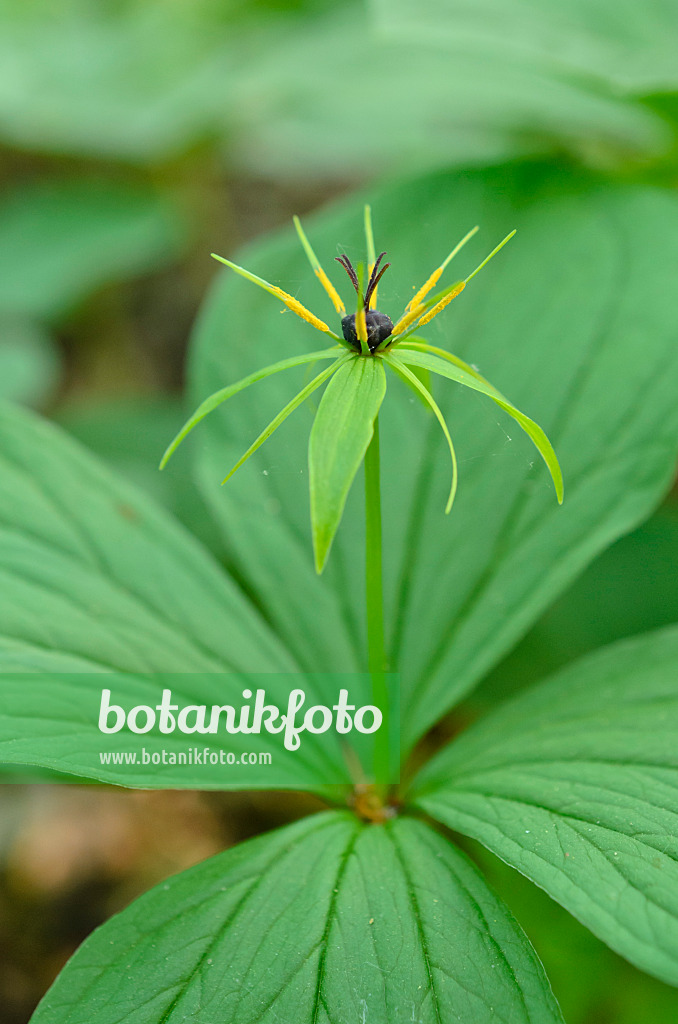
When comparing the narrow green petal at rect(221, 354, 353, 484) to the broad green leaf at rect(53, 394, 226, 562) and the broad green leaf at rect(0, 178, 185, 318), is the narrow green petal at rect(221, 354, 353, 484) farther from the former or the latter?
the broad green leaf at rect(0, 178, 185, 318)

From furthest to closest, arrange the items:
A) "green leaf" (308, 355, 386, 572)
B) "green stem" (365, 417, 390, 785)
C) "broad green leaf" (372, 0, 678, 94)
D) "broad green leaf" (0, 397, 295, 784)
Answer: "broad green leaf" (372, 0, 678, 94) < "broad green leaf" (0, 397, 295, 784) < "green stem" (365, 417, 390, 785) < "green leaf" (308, 355, 386, 572)

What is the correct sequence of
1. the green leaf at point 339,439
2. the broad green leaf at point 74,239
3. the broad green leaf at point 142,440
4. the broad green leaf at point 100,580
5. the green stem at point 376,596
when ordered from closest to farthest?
the green leaf at point 339,439 → the green stem at point 376,596 → the broad green leaf at point 100,580 → the broad green leaf at point 142,440 → the broad green leaf at point 74,239

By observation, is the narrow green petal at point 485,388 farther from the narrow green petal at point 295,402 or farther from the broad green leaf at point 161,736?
the broad green leaf at point 161,736

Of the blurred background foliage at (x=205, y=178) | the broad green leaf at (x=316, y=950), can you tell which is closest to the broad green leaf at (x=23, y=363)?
the blurred background foliage at (x=205, y=178)

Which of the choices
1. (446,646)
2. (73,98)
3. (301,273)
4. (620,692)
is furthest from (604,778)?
(73,98)

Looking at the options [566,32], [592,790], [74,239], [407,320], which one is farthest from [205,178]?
[592,790]

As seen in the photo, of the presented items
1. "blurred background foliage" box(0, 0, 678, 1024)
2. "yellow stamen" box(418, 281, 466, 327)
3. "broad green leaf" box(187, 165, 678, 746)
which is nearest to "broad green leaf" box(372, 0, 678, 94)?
"blurred background foliage" box(0, 0, 678, 1024)

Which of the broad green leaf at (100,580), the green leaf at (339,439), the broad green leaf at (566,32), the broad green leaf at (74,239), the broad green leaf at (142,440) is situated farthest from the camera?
the broad green leaf at (74,239)
